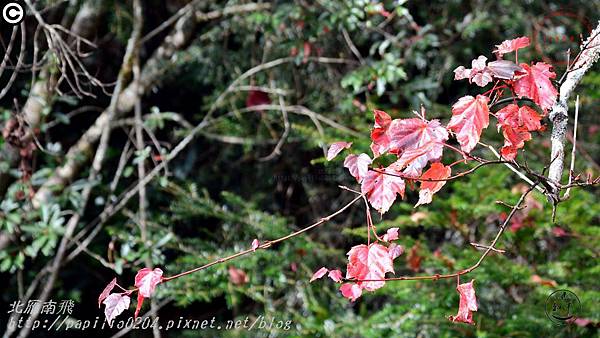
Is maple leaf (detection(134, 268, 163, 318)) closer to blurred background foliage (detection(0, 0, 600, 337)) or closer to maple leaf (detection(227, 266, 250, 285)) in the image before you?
blurred background foliage (detection(0, 0, 600, 337))

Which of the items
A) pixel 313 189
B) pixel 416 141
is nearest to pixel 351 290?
pixel 416 141

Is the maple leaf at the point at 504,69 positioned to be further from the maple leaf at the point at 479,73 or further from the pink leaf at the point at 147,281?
the pink leaf at the point at 147,281

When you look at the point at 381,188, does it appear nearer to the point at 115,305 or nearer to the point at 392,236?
the point at 392,236

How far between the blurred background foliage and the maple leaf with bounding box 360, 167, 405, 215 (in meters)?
0.84

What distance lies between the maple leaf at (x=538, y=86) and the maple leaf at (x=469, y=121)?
7 cm

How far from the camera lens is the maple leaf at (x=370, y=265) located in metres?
1.01

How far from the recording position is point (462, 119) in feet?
2.88

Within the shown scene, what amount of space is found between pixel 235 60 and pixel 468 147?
87.7 inches

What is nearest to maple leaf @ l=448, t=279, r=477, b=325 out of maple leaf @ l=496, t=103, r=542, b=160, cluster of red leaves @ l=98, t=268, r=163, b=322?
maple leaf @ l=496, t=103, r=542, b=160

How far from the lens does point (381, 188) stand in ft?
3.19

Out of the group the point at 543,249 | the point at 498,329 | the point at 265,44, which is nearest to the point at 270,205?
the point at 265,44

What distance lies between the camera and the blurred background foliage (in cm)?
201

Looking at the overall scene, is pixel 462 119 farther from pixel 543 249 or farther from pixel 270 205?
pixel 270 205

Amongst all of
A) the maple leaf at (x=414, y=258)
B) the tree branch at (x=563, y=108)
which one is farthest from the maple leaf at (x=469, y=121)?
the maple leaf at (x=414, y=258)
